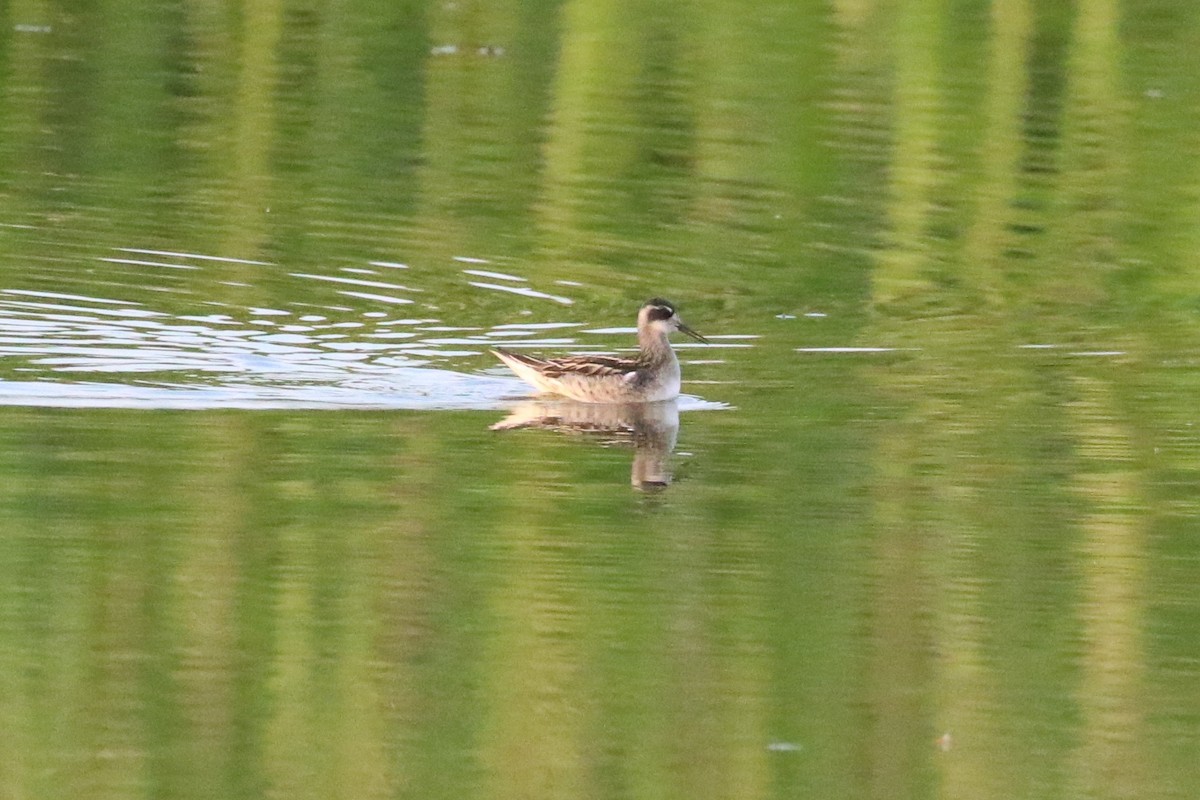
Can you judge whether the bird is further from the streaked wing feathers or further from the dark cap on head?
the dark cap on head

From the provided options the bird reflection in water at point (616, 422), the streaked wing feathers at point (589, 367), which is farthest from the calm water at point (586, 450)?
the streaked wing feathers at point (589, 367)

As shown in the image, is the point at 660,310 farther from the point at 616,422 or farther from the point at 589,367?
the point at 616,422

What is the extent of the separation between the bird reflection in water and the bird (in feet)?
0.17

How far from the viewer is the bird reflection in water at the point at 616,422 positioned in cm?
1205

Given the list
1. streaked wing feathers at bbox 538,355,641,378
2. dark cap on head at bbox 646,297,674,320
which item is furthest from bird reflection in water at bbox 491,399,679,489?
dark cap on head at bbox 646,297,674,320

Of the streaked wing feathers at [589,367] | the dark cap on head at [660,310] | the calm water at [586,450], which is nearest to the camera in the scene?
the calm water at [586,450]

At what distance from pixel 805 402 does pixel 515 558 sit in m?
3.57

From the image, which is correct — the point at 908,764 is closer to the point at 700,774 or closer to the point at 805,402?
the point at 700,774

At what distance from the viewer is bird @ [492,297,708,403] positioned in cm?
1307

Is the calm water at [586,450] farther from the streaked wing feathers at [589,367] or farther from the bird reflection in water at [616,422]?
the streaked wing feathers at [589,367]

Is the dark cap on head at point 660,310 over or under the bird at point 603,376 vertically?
over

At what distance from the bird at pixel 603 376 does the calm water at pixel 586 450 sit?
0.38ft

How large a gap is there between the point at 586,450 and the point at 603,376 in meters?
A: 1.23

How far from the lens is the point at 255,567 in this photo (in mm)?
9328
